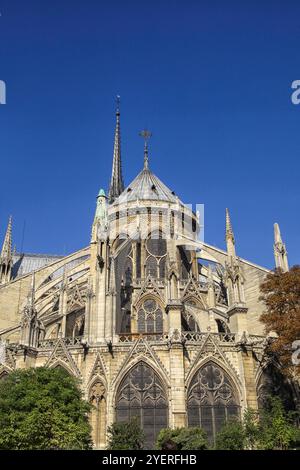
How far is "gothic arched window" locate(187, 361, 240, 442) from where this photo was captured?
23.4 meters

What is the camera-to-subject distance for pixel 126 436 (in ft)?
69.5

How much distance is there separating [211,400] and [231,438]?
3.12 metres

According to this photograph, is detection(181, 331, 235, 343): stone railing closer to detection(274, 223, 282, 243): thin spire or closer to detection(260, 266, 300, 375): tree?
detection(260, 266, 300, 375): tree

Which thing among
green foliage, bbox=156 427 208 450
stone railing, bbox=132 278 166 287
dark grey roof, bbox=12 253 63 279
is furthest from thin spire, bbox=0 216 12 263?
green foliage, bbox=156 427 208 450

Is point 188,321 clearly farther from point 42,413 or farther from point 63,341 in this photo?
point 42,413

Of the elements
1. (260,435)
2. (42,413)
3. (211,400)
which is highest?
(211,400)

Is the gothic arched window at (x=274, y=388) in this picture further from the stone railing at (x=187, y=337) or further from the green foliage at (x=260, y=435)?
the stone railing at (x=187, y=337)

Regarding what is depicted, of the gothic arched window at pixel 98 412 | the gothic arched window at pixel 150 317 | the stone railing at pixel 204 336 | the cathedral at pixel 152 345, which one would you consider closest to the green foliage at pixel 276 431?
the cathedral at pixel 152 345

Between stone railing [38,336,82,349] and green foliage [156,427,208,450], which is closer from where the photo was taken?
green foliage [156,427,208,450]

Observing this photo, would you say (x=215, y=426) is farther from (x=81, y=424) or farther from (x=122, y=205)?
(x=122, y=205)

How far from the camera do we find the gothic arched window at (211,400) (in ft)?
76.9

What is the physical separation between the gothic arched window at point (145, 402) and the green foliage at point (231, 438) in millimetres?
3225

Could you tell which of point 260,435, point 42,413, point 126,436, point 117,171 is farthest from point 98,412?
point 117,171
